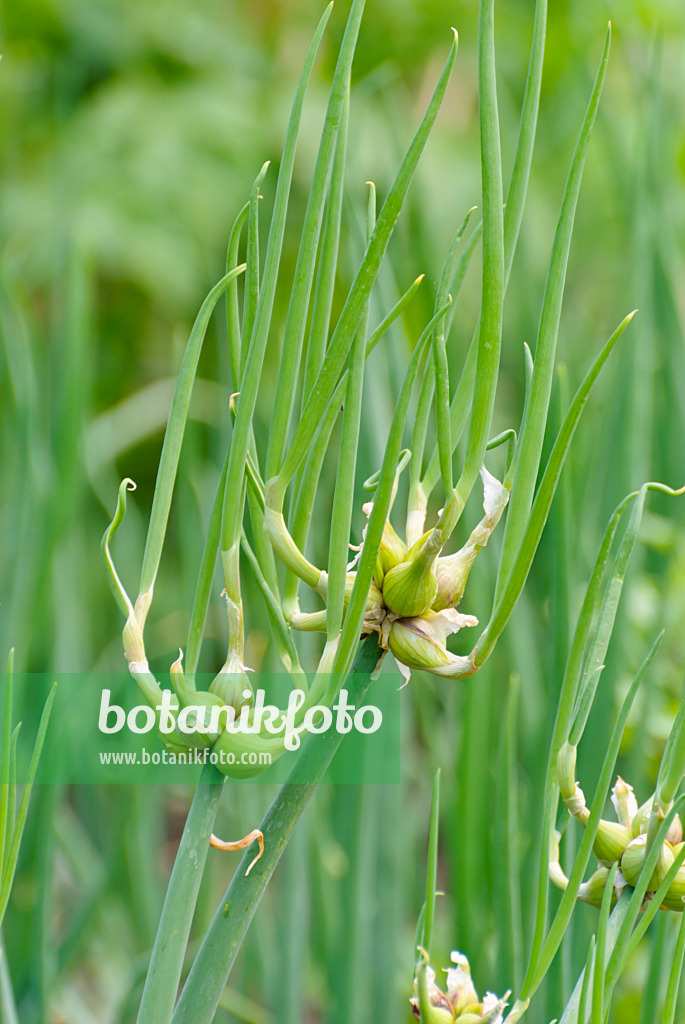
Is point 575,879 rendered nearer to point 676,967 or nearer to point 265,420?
point 676,967

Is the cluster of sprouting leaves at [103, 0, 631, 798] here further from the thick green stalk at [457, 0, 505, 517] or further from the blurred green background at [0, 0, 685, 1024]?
the blurred green background at [0, 0, 685, 1024]

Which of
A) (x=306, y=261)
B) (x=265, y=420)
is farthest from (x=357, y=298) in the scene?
(x=265, y=420)

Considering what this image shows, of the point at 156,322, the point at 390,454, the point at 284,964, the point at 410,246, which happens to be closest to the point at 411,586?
the point at 390,454

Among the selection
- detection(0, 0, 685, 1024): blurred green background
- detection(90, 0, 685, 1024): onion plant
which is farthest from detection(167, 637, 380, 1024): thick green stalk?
detection(0, 0, 685, 1024): blurred green background

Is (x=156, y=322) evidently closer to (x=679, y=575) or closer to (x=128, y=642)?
(x=679, y=575)

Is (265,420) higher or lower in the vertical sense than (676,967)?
higher
